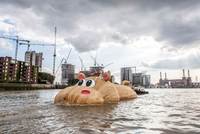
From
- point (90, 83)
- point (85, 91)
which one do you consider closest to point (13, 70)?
point (90, 83)

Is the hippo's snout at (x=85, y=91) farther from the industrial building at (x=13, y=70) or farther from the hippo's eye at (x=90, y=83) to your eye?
the industrial building at (x=13, y=70)

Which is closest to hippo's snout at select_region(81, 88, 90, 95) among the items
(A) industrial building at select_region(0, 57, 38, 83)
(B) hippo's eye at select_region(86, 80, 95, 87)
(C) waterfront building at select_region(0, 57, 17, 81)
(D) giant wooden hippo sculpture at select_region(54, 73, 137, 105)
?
(D) giant wooden hippo sculpture at select_region(54, 73, 137, 105)

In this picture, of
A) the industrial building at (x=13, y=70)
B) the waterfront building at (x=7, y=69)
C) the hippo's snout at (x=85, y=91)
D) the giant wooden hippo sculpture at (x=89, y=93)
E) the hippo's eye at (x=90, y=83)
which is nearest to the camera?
the giant wooden hippo sculpture at (x=89, y=93)

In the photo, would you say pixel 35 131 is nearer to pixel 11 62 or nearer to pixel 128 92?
pixel 128 92

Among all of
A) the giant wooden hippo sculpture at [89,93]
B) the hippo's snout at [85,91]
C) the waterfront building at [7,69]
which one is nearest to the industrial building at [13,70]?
the waterfront building at [7,69]

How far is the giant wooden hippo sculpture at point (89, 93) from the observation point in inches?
1122

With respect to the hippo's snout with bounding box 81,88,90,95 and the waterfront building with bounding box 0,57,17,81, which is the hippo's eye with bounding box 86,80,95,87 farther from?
the waterfront building with bounding box 0,57,17,81

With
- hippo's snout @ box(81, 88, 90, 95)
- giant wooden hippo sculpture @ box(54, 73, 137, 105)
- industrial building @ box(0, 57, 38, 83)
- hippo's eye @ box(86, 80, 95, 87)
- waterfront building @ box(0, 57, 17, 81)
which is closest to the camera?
giant wooden hippo sculpture @ box(54, 73, 137, 105)

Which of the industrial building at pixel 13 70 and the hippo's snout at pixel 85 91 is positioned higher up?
the industrial building at pixel 13 70

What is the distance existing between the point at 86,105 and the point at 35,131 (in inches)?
563

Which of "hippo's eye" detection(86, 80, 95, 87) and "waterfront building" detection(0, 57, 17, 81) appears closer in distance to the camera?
"hippo's eye" detection(86, 80, 95, 87)


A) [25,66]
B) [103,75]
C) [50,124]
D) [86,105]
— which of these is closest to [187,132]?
[50,124]

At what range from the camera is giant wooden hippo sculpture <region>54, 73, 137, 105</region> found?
28.5m

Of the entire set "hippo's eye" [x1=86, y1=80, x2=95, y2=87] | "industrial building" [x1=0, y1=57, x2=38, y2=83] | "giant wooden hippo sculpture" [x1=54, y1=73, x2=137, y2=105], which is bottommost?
"giant wooden hippo sculpture" [x1=54, y1=73, x2=137, y2=105]
